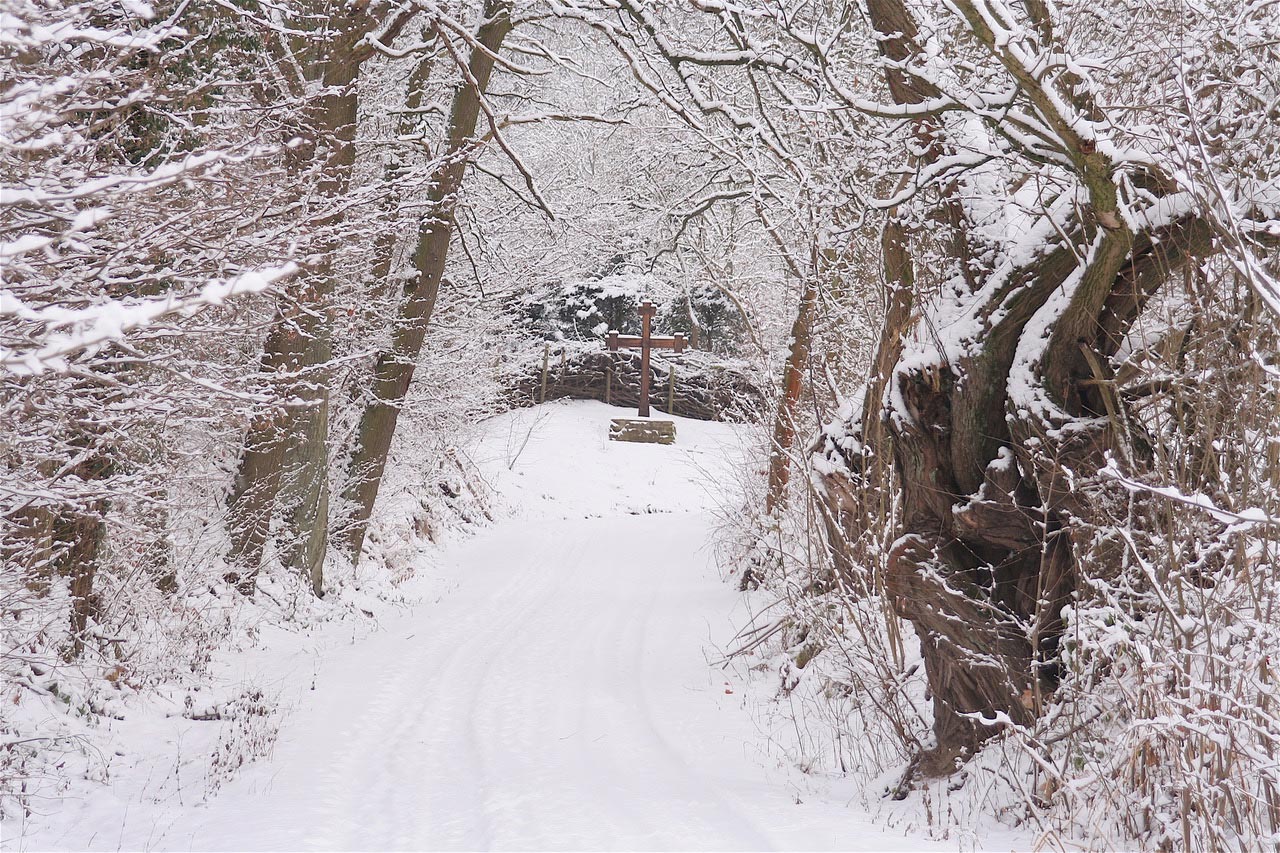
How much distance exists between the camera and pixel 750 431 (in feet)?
33.6

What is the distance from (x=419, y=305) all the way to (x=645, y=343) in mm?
15555

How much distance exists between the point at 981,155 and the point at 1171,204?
0.87 m

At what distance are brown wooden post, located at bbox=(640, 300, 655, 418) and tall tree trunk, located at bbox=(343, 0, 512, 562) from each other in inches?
577

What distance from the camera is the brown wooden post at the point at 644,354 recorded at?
24586 mm

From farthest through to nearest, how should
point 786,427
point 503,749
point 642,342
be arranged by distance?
point 642,342 < point 786,427 < point 503,749

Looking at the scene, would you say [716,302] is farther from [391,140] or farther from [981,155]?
[981,155]

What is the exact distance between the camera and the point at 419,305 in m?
9.96

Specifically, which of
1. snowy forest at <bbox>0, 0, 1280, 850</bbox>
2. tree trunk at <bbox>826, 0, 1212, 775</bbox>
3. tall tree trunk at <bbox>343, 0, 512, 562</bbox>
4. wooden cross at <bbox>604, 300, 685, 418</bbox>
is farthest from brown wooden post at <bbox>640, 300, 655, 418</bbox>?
tree trunk at <bbox>826, 0, 1212, 775</bbox>

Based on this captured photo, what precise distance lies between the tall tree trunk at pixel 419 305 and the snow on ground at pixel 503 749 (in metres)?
1.52

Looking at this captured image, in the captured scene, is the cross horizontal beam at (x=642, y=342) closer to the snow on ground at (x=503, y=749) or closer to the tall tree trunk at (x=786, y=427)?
the snow on ground at (x=503, y=749)

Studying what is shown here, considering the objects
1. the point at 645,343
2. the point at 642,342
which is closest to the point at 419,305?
the point at 645,343

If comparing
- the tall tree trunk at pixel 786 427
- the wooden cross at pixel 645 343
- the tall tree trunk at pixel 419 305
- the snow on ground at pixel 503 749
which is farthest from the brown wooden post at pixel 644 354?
the tall tree trunk at pixel 786 427

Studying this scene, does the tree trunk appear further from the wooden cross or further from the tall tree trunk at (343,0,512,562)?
the wooden cross

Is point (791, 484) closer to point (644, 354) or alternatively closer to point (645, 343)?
point (645, 343)
